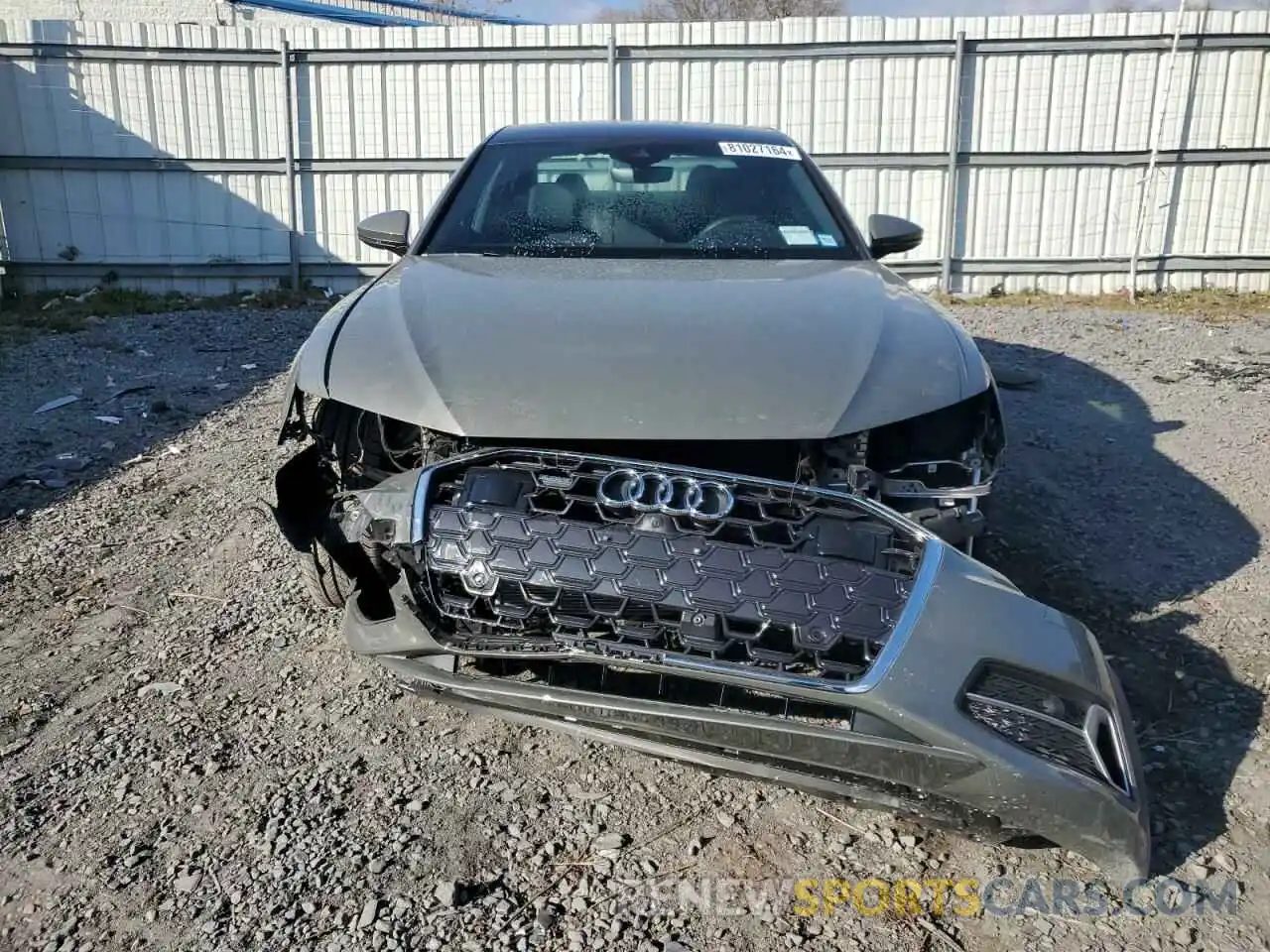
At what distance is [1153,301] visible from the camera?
1025cm

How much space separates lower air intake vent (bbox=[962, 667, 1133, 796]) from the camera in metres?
1.84

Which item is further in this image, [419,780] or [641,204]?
[641,204]

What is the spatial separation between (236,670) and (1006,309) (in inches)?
331

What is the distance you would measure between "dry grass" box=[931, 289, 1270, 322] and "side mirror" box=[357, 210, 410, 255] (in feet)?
23.8

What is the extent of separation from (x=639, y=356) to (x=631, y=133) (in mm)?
2033

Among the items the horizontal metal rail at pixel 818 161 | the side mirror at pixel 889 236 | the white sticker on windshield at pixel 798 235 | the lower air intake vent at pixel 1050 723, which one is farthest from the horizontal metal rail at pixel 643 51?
the lower air intake vent at pixel 1050 723

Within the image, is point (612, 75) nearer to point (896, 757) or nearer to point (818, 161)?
point (818, 161)

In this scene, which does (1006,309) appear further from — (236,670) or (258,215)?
(236,670)

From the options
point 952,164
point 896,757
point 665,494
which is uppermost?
point 952,164

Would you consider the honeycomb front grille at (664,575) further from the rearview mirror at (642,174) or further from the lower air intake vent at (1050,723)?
the rearview mirror at (642,174)

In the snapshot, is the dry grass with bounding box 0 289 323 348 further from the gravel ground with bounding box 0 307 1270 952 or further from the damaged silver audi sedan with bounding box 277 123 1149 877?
the damaged silver audi sedan with bounding box 277 123 1149 877

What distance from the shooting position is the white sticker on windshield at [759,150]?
394 centimetres

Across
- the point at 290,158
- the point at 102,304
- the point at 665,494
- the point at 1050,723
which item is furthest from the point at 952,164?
the point at 1050,723

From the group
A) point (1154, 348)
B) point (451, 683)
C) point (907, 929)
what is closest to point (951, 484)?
point (907, 929)
